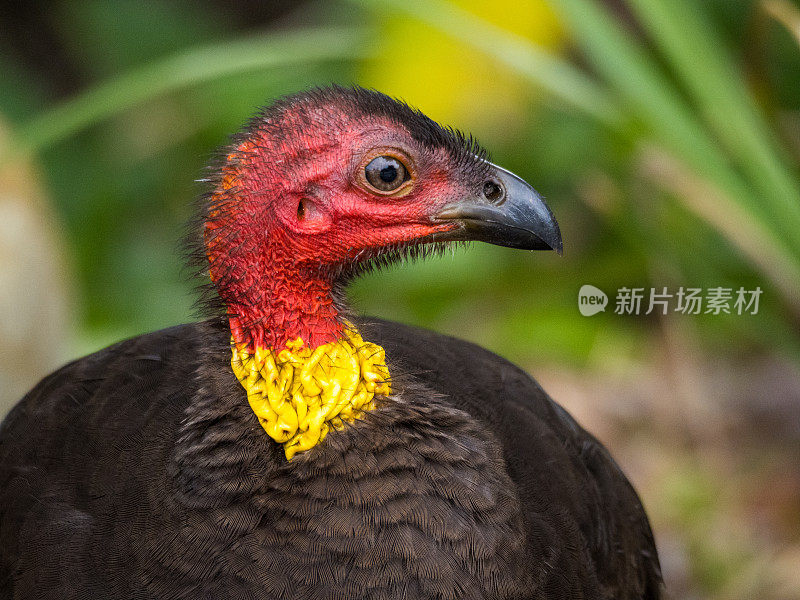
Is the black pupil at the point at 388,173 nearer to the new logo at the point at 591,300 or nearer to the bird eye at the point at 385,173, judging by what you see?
the bird eye at the point at 385,173

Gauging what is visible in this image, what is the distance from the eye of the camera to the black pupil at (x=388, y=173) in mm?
1875

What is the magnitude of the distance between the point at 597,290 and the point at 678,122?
1322 mm

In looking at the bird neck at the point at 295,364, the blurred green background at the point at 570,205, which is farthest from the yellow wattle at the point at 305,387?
the blurred green background at the point at 570,205

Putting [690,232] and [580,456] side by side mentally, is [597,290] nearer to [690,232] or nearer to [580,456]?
[690,232]

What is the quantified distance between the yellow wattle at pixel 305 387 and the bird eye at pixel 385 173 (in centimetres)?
30

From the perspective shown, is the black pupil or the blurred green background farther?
the blurred green background

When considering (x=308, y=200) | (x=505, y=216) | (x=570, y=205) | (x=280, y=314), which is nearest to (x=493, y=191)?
(x=505, y=216)

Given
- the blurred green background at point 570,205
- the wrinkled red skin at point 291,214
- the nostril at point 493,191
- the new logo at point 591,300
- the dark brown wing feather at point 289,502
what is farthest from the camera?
the new logo at point 591,300

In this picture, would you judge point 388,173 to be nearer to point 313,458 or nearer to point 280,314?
point 280,314

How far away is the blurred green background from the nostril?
2.27 feet

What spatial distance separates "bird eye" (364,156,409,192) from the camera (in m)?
1.87

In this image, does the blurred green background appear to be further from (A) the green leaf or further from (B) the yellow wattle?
(B) the yellow wattle

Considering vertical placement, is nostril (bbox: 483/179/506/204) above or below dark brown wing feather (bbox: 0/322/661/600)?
above

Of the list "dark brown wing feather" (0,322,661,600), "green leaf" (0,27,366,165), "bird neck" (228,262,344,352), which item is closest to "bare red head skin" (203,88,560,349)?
"bird neck" (228,262,344,352)
